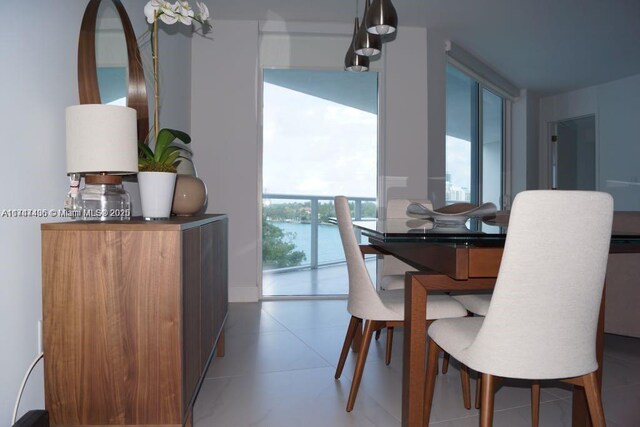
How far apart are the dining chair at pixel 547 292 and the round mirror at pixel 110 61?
1.72 m

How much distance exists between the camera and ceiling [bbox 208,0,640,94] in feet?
14.1

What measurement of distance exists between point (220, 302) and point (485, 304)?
1.41 metres

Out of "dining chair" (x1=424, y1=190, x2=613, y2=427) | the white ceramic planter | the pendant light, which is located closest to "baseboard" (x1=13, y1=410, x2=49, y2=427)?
the white ceramic planter

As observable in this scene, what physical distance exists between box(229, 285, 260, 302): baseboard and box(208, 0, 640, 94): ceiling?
258 cm

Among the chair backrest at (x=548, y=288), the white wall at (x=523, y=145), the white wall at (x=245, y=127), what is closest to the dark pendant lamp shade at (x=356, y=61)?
the white wall at (x=245, y=127)

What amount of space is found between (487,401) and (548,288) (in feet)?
1.23

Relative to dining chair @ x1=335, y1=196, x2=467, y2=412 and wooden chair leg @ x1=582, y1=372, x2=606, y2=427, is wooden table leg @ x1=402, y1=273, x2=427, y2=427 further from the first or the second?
wooden chair leg @ x1=582, y1=372, x2=606, y2=427

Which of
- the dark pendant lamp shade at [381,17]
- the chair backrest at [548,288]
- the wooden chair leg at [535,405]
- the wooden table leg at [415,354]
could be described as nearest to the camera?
the chair backrest at [548,288]

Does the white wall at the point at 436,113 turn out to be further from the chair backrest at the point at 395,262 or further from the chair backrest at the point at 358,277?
the chair backrest at the point at 358,277

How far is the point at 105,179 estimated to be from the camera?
73.6 inches

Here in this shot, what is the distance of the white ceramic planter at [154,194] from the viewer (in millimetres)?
1931

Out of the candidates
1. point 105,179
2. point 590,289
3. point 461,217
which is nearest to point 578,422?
point 590,289

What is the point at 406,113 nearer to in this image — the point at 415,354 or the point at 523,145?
the point at 523,145

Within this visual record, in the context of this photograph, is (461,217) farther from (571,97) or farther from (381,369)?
(571,97)
